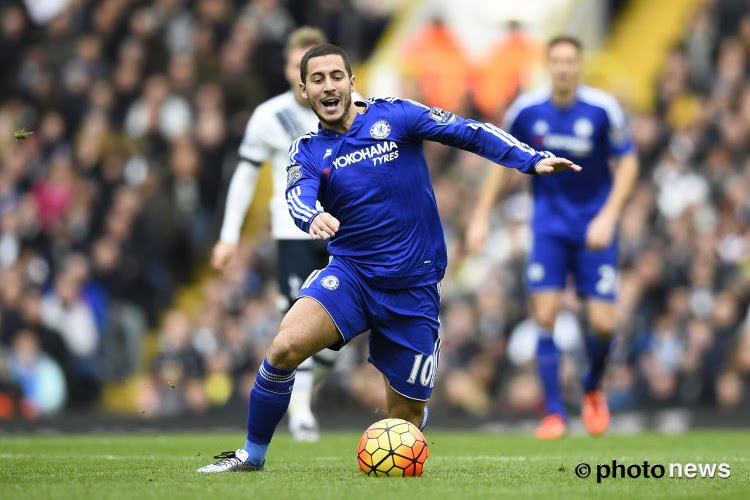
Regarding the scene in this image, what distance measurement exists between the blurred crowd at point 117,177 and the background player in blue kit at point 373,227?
335 inches

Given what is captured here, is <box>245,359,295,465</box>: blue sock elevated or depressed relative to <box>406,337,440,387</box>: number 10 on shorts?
depressed

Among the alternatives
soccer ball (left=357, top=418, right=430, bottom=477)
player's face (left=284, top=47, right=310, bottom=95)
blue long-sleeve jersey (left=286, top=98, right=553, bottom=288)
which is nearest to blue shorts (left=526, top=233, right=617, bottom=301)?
player's face (left=284, top=47, right=310, bottom=95)

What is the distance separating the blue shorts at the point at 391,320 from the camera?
773 centimetres

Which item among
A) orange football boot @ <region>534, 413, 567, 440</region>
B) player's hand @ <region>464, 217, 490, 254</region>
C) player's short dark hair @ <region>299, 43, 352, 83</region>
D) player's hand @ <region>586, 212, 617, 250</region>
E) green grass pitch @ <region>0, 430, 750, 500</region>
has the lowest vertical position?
green grass pitch @ <region>0, 430, 750, 500</region>

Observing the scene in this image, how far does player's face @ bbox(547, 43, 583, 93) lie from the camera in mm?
11391

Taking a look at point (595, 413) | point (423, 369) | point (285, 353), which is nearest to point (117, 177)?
point (595, 413)

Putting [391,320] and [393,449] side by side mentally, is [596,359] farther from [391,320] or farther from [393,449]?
[393,449]

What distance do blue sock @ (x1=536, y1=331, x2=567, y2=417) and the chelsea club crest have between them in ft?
14.2

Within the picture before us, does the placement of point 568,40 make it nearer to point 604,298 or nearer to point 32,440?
point 604,298

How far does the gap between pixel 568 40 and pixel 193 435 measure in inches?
194

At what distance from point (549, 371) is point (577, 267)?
2.98 ft

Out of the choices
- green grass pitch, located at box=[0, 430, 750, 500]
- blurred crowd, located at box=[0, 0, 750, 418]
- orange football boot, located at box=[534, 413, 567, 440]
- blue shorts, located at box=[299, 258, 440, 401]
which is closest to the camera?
green grass pitch, located at box=[0, 430, 750, 500]

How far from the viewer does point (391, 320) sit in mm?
7883

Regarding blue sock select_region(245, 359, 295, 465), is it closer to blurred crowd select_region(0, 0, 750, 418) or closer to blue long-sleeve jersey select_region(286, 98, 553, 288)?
blue long-sleeve jersey select_region(286, 98, 553, 288)
